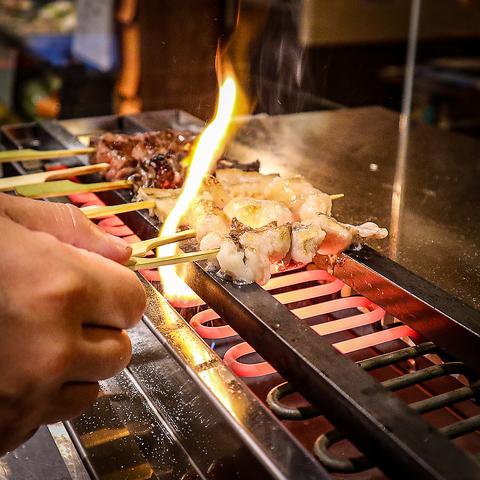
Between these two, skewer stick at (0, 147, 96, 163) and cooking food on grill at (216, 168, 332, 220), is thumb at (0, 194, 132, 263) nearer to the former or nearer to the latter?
cooking food on grill at (216, 168, 332, 220)

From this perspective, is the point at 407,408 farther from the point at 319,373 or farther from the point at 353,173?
the point at 353,173

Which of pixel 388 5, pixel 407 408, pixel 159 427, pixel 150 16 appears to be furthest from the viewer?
pixel 388 5

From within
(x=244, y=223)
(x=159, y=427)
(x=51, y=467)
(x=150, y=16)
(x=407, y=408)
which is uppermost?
(x=150, y=16)

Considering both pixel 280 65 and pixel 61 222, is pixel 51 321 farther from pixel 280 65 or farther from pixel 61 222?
pixel 280 65

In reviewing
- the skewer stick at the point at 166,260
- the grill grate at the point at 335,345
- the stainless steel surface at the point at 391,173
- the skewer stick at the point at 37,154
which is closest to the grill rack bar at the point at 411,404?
the grill grate at the point at 335,345

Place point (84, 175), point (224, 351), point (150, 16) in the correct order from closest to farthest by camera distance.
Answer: point (224, 351)
point (84, 175)
point (150, 16)

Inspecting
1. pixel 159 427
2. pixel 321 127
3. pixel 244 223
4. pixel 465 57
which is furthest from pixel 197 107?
pixel 465 57

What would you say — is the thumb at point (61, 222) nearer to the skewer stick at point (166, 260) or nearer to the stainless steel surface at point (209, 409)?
the skewer stick at point (166, 260)

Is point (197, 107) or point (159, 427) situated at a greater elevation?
point (197, 107)
